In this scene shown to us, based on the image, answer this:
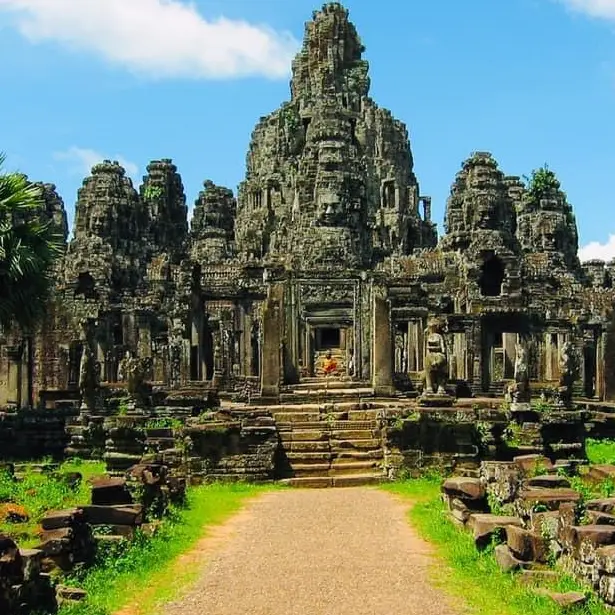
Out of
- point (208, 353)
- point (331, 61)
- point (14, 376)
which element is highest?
point (331, 61)

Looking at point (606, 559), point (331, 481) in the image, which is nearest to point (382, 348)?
point (331, 481)

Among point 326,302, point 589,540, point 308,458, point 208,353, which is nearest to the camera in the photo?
point 589,540

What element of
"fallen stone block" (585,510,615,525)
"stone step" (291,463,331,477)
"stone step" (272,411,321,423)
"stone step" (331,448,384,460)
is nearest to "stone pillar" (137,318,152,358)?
"stone step" (272,411,321,423)

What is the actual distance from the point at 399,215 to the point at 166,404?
137 ft

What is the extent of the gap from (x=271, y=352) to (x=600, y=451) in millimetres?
7366

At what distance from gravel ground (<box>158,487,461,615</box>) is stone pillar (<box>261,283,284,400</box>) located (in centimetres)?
789

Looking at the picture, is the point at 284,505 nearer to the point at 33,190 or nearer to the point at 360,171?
the point at 33,190

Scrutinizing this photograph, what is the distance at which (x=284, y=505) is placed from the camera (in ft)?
52.3

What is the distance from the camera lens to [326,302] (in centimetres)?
2770

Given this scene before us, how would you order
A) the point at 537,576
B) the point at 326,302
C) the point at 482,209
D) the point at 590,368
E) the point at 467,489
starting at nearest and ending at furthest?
1. the point at 537,576
2. the point at 467,489
3. the point at 326,302
4. the point at 482,209
5. the point at 590,368

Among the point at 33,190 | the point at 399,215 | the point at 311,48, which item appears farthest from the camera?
the point at 311,48

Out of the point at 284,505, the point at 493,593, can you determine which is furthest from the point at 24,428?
the point at 493,593

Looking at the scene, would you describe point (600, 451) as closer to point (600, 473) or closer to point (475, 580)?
point (600, 473)

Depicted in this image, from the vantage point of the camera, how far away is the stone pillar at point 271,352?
2358cm
